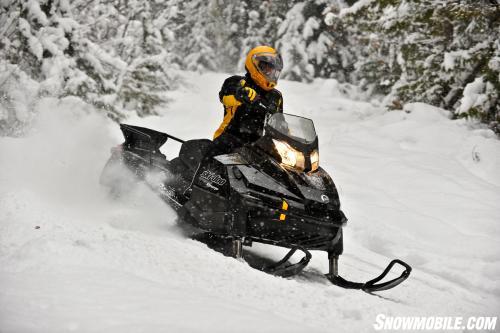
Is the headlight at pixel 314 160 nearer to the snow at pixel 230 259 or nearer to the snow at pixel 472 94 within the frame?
the snow at pixel 230 259

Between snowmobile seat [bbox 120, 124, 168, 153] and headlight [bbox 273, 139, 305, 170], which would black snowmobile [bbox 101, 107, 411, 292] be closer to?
headlight [bbox 273, 139, 305, 170]

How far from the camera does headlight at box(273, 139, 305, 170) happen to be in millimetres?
4172

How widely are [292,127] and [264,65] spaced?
79 cm

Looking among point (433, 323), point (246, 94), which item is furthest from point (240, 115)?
point (433, 323)

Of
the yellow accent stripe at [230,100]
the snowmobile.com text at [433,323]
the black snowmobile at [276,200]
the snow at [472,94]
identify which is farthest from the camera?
the snow at [472,94]

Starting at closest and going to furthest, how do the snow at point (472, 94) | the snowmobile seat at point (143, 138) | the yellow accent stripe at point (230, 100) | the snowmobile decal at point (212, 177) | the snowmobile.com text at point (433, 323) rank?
1. the snowmobile.com text at point (433, 323)
2. the snowmobile decal at point (212, 177)
3. the yellow accent stripe at point (230, 100)
4. the snowmobile seat at point (143, 138)
5. the snow at point (472, 94)

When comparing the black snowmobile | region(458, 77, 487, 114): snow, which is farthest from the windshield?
region(458, 77, 487, 114): snow

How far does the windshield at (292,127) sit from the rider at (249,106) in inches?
11.7

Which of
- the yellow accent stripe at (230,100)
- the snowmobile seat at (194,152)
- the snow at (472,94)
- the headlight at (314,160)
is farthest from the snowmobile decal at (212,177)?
the snow at (472,94)

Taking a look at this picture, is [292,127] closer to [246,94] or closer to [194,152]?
[246,94]

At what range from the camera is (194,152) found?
494cm

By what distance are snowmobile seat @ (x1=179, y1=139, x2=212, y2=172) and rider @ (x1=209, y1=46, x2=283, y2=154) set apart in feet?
0.43

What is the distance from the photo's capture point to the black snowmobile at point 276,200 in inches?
157

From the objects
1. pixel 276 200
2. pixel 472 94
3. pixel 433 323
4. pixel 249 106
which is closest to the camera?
pixel 433 323
